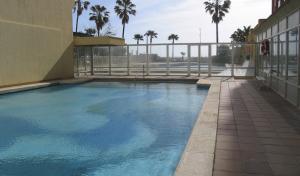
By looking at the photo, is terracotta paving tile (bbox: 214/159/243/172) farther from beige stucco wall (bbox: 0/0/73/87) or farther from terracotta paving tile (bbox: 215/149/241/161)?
beige stucco wall (bbox: 0/0/73/87)

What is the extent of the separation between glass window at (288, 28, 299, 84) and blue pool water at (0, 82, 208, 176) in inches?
107

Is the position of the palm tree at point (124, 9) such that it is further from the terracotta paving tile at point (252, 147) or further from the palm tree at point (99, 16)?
the terracotta paving tile at point (252, 147)

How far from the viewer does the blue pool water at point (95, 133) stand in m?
5.47

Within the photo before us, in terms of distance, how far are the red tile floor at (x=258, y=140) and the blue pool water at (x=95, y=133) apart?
36.5 inches

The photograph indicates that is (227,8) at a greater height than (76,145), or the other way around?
(227,8)

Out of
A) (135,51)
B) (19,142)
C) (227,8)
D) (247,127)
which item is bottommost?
(19,142)

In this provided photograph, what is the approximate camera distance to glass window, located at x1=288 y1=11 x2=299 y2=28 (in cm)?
825

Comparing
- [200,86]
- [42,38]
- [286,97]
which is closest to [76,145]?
[286,97]

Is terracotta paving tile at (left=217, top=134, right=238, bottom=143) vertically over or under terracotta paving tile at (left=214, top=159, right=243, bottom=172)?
over

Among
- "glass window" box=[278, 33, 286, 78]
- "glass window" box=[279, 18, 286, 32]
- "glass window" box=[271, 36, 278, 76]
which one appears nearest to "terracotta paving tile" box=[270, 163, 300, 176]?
"glass window" box=[278, 33, 286, 78]

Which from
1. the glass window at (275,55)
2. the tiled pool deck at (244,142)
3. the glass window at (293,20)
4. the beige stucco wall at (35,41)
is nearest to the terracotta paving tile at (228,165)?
the tiled pool deck at (244,142)

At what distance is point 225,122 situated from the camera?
671 cm

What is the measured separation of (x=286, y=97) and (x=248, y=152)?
5587mm

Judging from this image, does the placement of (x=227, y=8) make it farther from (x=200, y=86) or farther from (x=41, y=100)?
(x=41, y=100)
